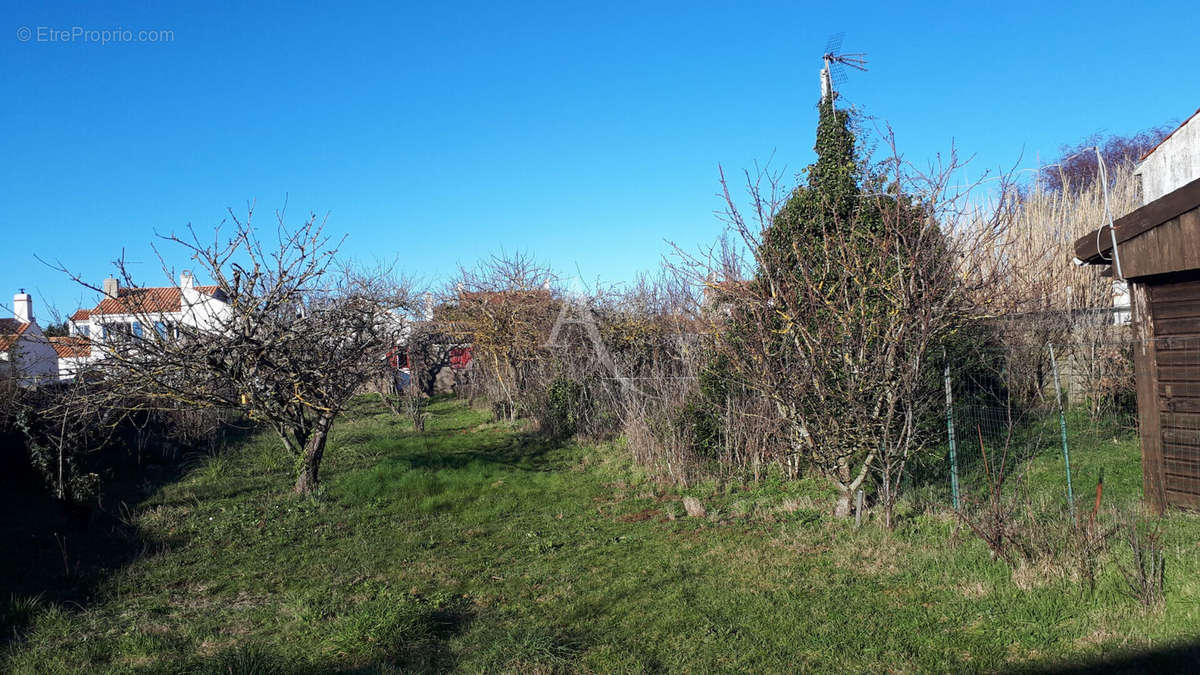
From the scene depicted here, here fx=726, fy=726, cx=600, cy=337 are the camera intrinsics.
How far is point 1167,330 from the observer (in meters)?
6.24

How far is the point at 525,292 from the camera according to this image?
17578 millimetres

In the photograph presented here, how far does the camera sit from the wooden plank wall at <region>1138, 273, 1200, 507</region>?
5.91 m

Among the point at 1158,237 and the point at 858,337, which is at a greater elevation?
the point at 1158,237

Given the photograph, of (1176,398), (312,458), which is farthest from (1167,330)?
(312,458)

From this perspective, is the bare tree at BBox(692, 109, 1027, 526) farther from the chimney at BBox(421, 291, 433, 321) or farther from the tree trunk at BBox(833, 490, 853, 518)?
the chimney at BBox(421, 291, 433, 321)

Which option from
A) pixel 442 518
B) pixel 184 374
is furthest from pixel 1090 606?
pixel 184 374

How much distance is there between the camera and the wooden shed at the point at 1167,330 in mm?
5852

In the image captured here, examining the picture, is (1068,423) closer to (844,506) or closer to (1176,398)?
(1176,398)

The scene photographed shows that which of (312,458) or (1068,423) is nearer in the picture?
(1068,423)

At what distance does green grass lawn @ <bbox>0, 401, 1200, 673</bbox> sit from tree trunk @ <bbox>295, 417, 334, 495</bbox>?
26 centimetres

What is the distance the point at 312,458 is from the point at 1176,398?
9482 mm

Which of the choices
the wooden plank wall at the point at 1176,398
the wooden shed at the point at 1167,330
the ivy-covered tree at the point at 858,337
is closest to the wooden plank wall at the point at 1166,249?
the wooden shed at the point at 1167,330

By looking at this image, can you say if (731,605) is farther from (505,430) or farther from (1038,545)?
(505,430)

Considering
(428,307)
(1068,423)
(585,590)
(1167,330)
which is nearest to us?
(585,590)
